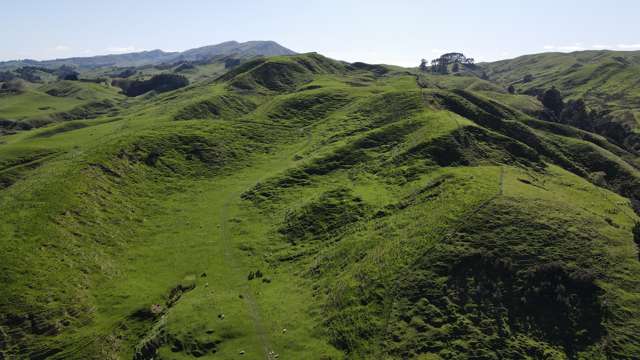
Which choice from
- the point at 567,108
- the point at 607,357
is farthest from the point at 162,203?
the point at 567,108

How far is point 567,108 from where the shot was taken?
586 ft

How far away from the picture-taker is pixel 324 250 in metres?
63.7

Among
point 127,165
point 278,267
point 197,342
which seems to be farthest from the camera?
point 127,165

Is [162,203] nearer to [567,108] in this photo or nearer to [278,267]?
[278,267]

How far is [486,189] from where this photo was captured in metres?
65.4

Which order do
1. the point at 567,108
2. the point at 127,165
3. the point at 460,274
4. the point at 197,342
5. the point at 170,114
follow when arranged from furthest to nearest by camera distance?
1. the point at 567,108
2. the point at 170,114
3. the point at 127,165
4. the point at 460,274
5. the point at 197,342

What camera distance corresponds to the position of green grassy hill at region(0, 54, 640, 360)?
4484 centimetres

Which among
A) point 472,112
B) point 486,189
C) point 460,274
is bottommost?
point 460,274

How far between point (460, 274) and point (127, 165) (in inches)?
2694

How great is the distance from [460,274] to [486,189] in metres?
20.2

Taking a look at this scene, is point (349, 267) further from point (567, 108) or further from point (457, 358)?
point (567, 108)

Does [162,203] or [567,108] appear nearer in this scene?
[162,203]

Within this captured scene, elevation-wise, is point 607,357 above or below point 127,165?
below

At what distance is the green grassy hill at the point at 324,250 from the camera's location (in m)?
44.8
